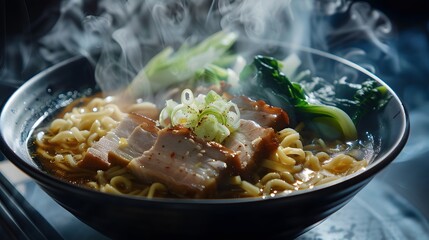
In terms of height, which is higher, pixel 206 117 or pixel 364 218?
pixel 206 117

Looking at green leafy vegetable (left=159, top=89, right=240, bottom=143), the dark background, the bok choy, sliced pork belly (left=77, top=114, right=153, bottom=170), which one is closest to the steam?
the dark background

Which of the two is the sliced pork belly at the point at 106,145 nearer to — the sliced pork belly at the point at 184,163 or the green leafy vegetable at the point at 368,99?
the sliced pork belly at the point at 184,163

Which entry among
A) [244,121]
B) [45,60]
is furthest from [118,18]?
[244,121]

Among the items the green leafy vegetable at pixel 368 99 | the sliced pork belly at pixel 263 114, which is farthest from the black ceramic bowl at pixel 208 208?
the sliced pork belly at pixel 263 114

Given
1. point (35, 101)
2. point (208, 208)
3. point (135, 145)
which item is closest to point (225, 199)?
point (208, 208)

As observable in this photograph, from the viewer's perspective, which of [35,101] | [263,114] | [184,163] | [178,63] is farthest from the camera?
[178,63]

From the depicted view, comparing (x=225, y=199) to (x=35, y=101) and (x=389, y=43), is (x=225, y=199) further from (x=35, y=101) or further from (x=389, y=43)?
(x=389, y=43)

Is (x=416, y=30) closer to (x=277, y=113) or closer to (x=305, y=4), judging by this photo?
(x=305, y=4)

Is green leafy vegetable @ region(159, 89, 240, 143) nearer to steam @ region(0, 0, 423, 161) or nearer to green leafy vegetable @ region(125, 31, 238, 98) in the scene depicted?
green leafy vegetable @ region(125, 31, 238, 98)
